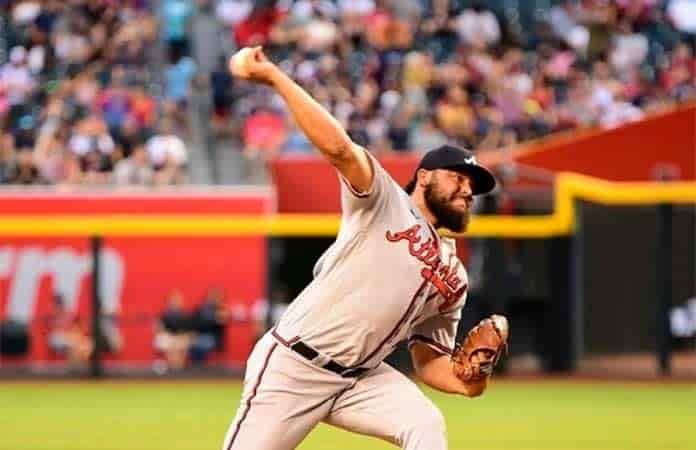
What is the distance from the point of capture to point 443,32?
20766mm

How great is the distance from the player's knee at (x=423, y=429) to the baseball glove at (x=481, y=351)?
0.81 feet

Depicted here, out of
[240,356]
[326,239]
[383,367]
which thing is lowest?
[240,356]

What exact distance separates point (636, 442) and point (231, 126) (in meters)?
9.18

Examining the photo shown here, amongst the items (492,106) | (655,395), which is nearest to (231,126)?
(492,106)

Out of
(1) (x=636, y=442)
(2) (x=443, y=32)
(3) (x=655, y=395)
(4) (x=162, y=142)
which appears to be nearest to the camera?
(1) (x=636, y=442)

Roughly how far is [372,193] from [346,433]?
19.7 ft

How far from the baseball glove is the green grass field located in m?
4.20

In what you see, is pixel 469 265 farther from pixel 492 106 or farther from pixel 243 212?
pixel 492 106

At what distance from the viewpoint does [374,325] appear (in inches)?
246

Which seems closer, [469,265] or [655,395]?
[655,395]

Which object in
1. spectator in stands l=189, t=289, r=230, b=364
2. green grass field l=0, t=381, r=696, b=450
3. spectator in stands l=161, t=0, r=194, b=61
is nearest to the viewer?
green grass field l=0, t=381, r=696, b=450

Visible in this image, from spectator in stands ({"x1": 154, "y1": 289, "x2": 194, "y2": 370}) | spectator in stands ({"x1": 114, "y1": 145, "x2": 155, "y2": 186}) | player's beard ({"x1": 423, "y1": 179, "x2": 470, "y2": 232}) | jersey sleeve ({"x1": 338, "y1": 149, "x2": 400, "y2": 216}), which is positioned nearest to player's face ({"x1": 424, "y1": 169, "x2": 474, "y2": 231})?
player's beard ({"x1": 423, "y1": 179, "x2": 470, "y2": 232})

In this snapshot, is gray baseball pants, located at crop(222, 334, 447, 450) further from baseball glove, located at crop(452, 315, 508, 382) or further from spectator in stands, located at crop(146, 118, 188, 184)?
spectator in stands, located at crop(146, 118, 188, 184)

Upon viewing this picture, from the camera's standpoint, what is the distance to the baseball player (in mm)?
6176
